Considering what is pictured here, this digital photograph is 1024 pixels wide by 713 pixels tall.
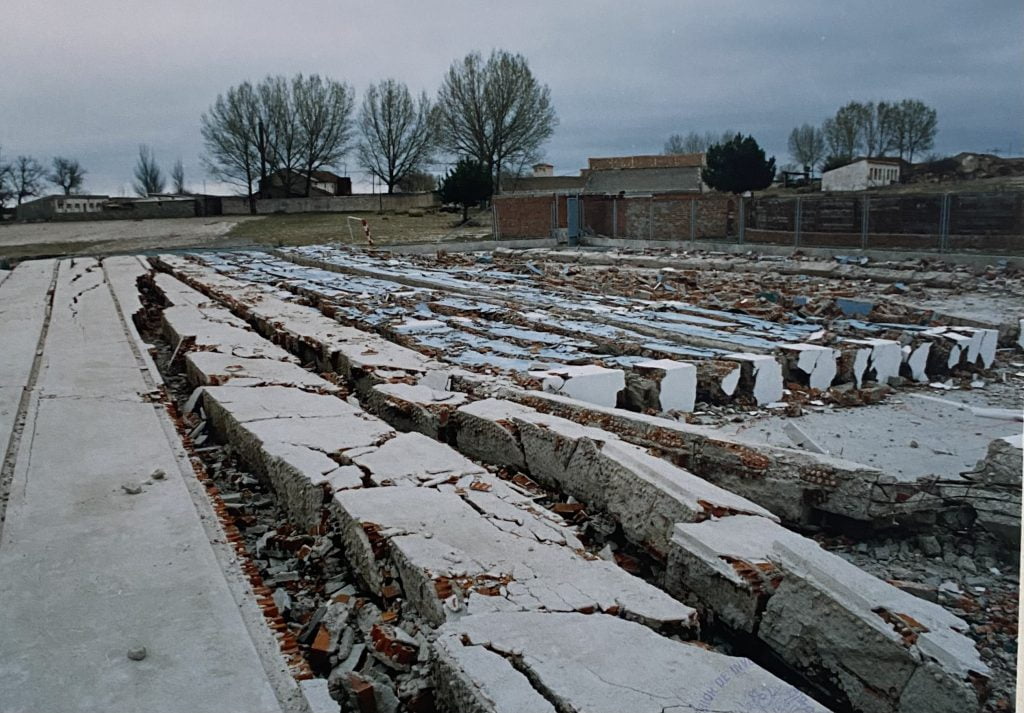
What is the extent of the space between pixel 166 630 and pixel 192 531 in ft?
2.65

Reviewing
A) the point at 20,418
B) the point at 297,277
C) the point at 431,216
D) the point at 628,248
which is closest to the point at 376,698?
the point at 20,418

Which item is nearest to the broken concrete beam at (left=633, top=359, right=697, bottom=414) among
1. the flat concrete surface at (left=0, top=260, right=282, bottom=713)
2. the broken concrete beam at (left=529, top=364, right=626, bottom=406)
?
the broken concrete beam at (left=529, top=364, right=626, bottom=406)

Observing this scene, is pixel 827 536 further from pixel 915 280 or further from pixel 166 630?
pixel 915 280

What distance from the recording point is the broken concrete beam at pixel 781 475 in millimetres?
3527

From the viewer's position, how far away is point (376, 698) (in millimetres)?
2316

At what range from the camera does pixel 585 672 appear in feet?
6.95

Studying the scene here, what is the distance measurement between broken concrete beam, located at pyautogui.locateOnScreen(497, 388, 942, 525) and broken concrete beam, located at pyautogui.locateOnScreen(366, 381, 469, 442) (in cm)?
45

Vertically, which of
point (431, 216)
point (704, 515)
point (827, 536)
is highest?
point (431, 216)

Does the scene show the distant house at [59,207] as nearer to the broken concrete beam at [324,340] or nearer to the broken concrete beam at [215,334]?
the broken concrete beam at [324,340]

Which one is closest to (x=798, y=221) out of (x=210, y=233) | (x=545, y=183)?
(x=210, y=233)

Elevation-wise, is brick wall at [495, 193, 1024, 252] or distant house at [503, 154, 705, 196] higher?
distant house at [503, 154, 705, 196]

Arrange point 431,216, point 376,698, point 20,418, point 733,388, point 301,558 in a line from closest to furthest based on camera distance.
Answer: point 376,698 < point 301,558 < point 20,418 < point 733,388 < point 431,216

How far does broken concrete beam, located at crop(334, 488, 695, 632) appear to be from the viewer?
2518mm

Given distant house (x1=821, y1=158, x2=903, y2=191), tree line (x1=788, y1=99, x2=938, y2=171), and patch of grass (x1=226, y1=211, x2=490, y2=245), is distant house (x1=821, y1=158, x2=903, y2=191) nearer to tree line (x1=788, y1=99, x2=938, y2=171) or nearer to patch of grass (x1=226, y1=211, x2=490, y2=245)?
tree line (x1=788, y1=99, x2=938, y2=171)
